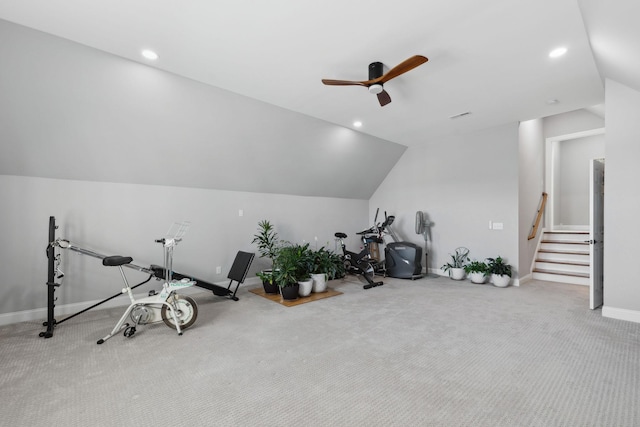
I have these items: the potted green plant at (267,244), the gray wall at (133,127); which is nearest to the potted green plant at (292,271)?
the potted green plant at (267,244)

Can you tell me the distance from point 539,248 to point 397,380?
5819 mm

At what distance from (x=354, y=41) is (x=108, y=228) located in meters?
4.01

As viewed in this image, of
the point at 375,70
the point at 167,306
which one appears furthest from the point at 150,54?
the point at 167,306

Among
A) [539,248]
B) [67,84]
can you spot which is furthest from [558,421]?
[539,248]

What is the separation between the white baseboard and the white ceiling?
2699 millimetres

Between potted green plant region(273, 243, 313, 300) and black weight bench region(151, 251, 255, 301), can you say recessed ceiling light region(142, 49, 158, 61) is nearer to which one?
black weight bench region(151, 251, 255, 301)

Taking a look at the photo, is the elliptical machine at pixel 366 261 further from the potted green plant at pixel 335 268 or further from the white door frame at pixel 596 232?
the white door frame at pixel 596 232

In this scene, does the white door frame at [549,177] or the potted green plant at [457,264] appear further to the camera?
the white door frame at [549,177]

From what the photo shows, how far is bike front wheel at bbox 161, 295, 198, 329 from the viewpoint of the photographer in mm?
3314

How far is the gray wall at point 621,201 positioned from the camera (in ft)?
11.5

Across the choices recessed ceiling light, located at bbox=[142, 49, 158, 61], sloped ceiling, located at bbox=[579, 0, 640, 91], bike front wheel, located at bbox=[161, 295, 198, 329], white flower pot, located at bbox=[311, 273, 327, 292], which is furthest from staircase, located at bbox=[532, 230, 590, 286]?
recessed ceiling light, located at bbox=[142, 49, 158, 61]

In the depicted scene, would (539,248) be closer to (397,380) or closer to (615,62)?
(615,62)

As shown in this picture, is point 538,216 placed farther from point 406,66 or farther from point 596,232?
point 406,66

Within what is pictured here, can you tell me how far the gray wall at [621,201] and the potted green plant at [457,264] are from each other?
2.34 m
